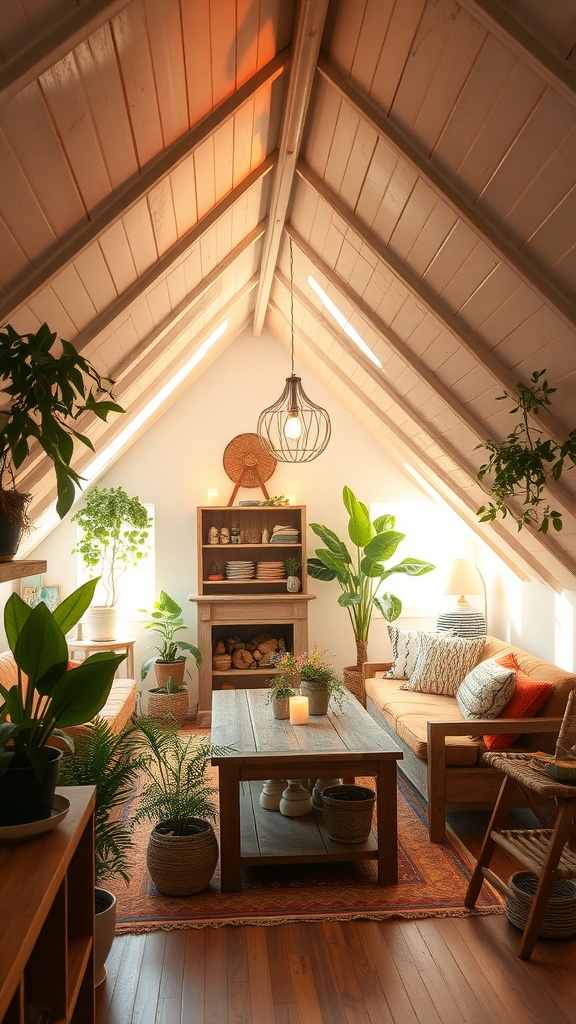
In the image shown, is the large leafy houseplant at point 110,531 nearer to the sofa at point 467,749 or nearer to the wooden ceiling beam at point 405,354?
the wooden ceiling beam at point 405,354

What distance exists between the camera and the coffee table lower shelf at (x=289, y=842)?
13.0 ft

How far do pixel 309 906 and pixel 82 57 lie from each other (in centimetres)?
341

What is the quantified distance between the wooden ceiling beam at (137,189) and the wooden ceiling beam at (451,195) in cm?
27

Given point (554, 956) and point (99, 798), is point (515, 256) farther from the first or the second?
point (554, 956)

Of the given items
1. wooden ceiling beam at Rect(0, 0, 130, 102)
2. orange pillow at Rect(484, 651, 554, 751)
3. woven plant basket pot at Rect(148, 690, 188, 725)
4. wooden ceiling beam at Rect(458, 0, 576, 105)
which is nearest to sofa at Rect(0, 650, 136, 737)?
woven plant basket pot at Rect(148, 690, 188, 725)

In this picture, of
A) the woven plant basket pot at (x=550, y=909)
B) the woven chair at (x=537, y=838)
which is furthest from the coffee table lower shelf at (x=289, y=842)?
the woven plant basket pot at (x=550, y=909)

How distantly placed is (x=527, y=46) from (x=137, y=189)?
1.48m

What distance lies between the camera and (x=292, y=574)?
729cm

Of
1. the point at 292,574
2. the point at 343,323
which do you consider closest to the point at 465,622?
the point at 292,574

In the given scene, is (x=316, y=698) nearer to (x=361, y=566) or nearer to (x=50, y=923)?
(x=361, y=566)

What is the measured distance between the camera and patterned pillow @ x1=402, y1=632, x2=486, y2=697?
227 inches

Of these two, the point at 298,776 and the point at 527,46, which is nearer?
the point at 527,46

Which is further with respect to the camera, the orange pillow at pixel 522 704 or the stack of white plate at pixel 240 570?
the stack of white plate at pixel 240 570

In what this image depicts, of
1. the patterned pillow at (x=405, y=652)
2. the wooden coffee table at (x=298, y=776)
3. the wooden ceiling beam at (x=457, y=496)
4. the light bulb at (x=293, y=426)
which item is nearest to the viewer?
the wooden coffee table at (x=298, y=776)
